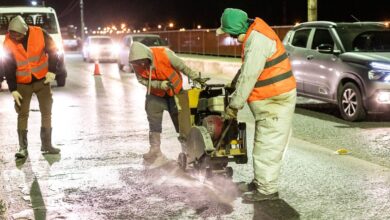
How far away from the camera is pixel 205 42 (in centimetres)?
3028

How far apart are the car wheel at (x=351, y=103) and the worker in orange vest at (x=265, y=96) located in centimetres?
498

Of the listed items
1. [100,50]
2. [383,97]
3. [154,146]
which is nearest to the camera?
[154,146]

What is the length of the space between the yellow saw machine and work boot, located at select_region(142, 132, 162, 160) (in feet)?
2.19

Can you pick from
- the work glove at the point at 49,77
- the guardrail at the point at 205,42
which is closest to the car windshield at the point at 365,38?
the work glove at the point at 49,77

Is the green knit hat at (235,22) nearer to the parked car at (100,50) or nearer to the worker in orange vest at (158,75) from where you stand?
the worker in orange vest at (158,75)

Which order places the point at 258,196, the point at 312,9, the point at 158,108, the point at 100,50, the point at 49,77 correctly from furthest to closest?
the point at 100,50, the point at 312,9, the point at 49,77, the point at 158,108, the point at 258,196

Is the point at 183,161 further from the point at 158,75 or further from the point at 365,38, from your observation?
the point at 365,38

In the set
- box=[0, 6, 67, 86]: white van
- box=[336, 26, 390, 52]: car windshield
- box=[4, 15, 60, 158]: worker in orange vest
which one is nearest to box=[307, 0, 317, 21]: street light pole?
→ box=[336, 26, 390, 52]: car windshield

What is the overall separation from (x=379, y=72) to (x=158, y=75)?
4.57 m

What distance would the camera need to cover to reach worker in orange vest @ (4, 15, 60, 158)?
24.1ft

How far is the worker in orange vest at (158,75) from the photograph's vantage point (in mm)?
6543

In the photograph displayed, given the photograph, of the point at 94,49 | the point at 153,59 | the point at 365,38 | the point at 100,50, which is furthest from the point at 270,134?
the point at 100,50

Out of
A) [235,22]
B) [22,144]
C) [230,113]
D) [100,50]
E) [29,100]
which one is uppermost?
[235,22]

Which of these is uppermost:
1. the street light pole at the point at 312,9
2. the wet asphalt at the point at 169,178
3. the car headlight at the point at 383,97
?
the street light pole at the point at 312,9
